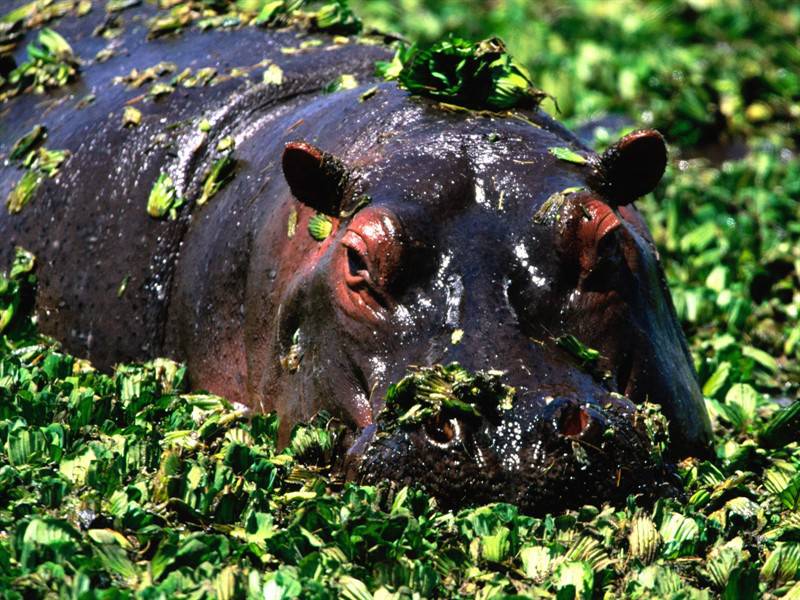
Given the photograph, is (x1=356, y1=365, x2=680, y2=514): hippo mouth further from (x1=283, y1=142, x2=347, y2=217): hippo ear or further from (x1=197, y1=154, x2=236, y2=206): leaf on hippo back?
(x1=197, y1=154, x2=236, y2=206): leaf on hippo back

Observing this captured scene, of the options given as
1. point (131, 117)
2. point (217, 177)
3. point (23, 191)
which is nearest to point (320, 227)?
point (217, 177)

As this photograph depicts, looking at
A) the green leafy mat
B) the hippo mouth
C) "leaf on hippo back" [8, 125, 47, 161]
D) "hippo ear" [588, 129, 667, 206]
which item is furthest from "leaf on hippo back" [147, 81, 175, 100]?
the hippo mouth

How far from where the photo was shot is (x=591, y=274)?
18.0ft

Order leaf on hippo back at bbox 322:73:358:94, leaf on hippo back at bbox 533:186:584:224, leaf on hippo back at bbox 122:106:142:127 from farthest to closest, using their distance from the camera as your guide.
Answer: leaf on hippo back at bbox 122:106:142:127, leaf on hippo back at bbox 322:73:358:94, leaf on hippo back at bbox 533:186:584:224

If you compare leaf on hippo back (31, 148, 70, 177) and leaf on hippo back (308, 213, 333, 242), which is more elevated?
leaf on hippo back (308, 213, 333, 242)

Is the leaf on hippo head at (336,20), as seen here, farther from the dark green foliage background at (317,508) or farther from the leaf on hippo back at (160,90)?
the leaf on hippo back at (160,90)

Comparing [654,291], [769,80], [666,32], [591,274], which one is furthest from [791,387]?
[666,32]

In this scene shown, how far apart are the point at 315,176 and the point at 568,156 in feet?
3.13

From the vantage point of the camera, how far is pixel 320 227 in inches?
233

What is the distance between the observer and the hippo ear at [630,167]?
5781 mm

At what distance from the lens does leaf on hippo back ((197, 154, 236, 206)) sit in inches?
270

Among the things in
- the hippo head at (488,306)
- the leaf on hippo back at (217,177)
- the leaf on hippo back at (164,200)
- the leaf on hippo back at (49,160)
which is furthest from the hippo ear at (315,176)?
the leaf on hippo back at (49,160)

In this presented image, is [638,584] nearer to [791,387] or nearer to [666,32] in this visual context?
[791,387]

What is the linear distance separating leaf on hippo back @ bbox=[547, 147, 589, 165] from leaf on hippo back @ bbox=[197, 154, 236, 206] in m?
1.65
